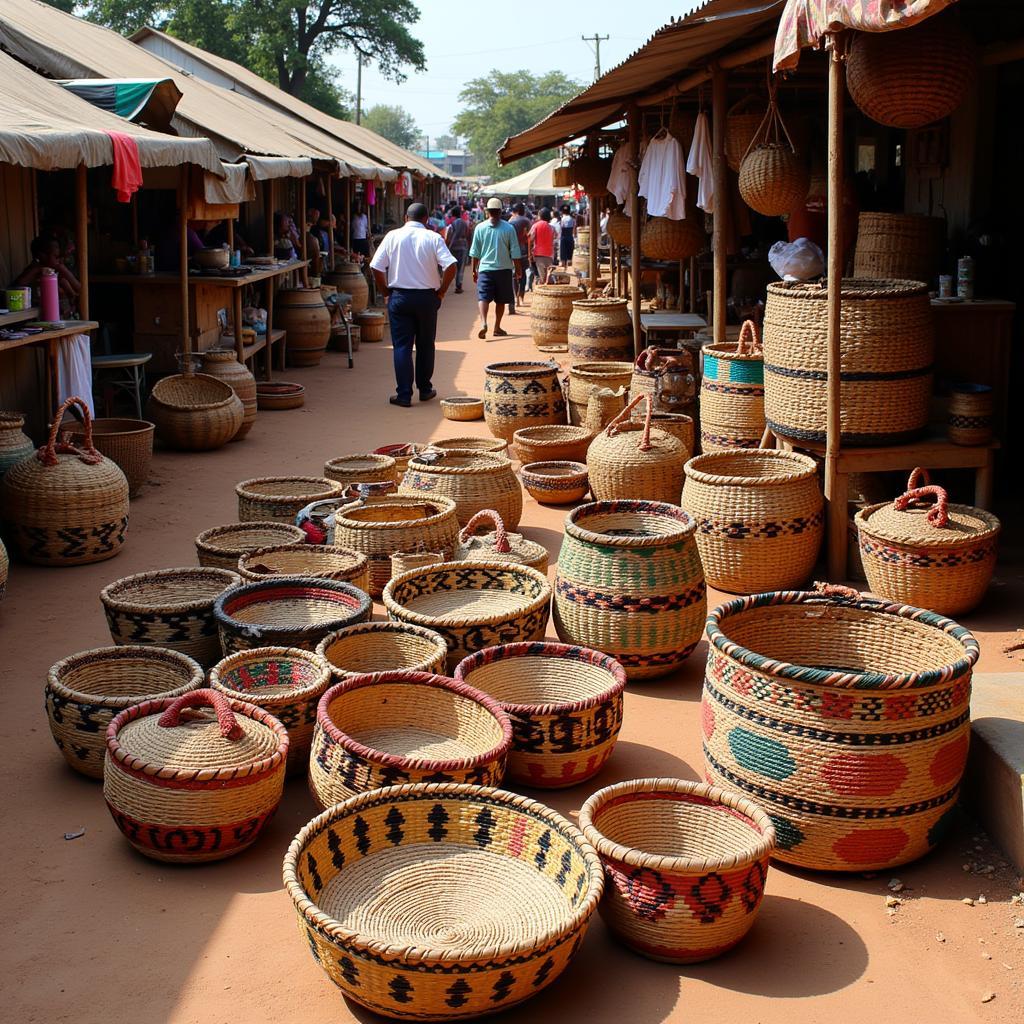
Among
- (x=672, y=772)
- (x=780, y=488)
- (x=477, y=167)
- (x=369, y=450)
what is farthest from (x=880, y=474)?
(x=477, y=167)

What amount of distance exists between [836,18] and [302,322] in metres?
10.5

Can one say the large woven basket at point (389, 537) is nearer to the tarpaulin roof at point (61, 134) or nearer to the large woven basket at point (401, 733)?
the large woven basket at point (401, 733)

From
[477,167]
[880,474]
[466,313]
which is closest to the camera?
[880,474]

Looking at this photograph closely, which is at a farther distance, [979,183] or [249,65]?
[249,65]

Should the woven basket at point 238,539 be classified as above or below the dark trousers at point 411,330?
below

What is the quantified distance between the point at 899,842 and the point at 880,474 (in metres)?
3.24

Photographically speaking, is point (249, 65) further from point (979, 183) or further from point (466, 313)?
point (979, 183)

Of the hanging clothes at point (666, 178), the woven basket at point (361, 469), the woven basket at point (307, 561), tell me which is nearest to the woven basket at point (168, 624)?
the woven basket at point (307, 561)

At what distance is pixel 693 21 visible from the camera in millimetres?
5766

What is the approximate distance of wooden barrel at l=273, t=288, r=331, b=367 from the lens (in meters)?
14.2

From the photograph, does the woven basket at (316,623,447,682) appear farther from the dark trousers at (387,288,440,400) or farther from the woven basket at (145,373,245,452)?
the dark trousers at (387,288,440,400)

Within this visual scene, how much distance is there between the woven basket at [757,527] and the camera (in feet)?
17.8

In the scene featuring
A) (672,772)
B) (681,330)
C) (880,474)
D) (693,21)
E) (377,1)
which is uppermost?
(377,1)

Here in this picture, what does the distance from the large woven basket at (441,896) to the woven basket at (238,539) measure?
231 centimetres
